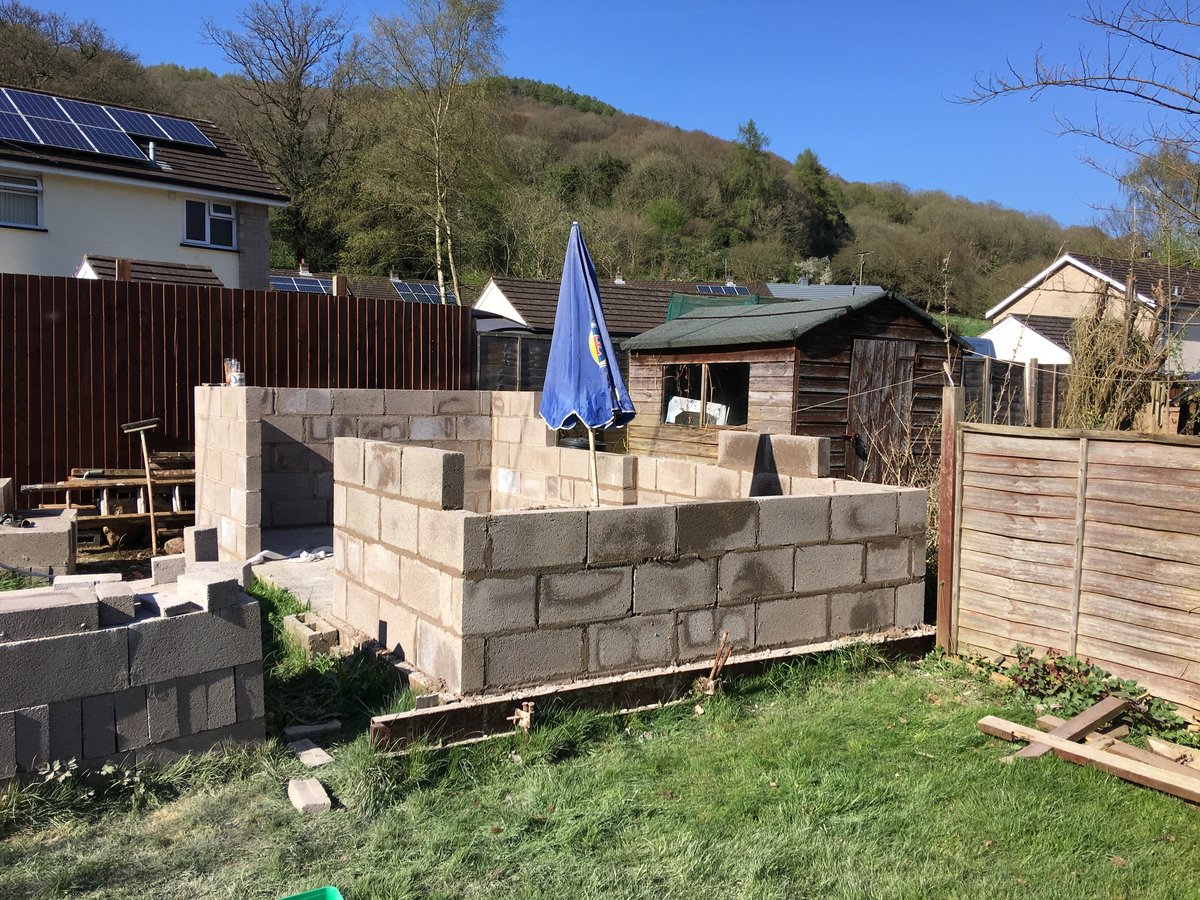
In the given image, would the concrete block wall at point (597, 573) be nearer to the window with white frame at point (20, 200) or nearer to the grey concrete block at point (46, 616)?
the grey concrete block at point (46, 616)

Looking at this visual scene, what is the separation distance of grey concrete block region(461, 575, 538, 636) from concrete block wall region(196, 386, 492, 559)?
4.85 meters

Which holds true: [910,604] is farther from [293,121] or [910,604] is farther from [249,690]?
[293,121]

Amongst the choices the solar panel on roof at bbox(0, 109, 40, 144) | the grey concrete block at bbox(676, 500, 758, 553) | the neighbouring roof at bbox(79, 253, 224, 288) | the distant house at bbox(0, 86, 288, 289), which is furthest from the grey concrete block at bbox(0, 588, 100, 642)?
the solar panel on roof at bbox(0, 109, 40, 144)

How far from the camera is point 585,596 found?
523 centimetres

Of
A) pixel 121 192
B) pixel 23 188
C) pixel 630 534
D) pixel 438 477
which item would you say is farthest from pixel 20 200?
pixel 630 534

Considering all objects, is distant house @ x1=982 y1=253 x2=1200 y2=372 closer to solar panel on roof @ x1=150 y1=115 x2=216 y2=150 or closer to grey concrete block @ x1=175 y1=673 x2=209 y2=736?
grey concrete block @ x1=175 y1=673 x2=209 y2=736

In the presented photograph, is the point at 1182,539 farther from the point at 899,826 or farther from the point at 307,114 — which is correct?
the point at 307,114

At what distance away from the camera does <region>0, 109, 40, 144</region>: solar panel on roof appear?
18.1 metres

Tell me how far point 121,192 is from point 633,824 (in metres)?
20.3

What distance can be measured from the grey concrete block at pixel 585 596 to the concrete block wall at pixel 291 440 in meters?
4.73

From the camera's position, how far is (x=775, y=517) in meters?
5.82

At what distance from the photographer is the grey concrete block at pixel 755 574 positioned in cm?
570

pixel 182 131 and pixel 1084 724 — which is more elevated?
pixel 182 131

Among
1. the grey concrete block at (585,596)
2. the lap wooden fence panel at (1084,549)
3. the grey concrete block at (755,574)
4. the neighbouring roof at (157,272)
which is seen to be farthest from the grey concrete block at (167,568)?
the neighbouring roof at (157,272)
